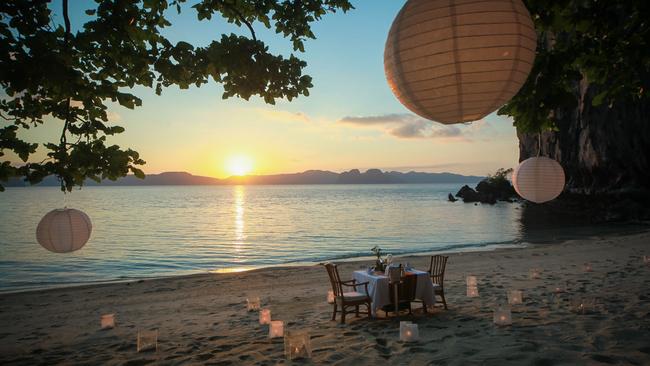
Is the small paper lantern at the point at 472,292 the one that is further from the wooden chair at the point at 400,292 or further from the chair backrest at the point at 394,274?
the chair backrest at the point at 394,274

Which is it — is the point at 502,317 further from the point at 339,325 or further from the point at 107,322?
the point at 107,322

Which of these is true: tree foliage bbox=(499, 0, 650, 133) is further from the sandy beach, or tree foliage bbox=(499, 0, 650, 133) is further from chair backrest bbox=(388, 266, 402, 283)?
chair backrest bbox=(388, 266, 402, 283)

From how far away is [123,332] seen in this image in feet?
28.5

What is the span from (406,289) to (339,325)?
4.78ft

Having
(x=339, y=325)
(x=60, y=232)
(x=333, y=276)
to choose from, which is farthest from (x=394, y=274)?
(x=60, y=232)

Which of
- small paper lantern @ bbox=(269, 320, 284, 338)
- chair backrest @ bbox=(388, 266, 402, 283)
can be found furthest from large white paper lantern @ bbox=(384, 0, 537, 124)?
chair backrest @ bbox=(388, 266, 402, 283)

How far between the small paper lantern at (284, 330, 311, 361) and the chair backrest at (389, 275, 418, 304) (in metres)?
2.58

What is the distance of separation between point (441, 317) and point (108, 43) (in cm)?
703

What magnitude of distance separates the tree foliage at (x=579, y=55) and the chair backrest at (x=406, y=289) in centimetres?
378

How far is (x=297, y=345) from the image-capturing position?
20.2 feet

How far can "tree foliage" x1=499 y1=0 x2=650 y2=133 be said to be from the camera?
486 cm

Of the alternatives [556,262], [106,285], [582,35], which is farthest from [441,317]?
[106,285]

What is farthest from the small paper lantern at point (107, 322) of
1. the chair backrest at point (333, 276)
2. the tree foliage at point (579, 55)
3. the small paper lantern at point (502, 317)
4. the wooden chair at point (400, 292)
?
the tree foliage at point (579, 55)

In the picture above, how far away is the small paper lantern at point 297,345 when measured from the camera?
612 cm
